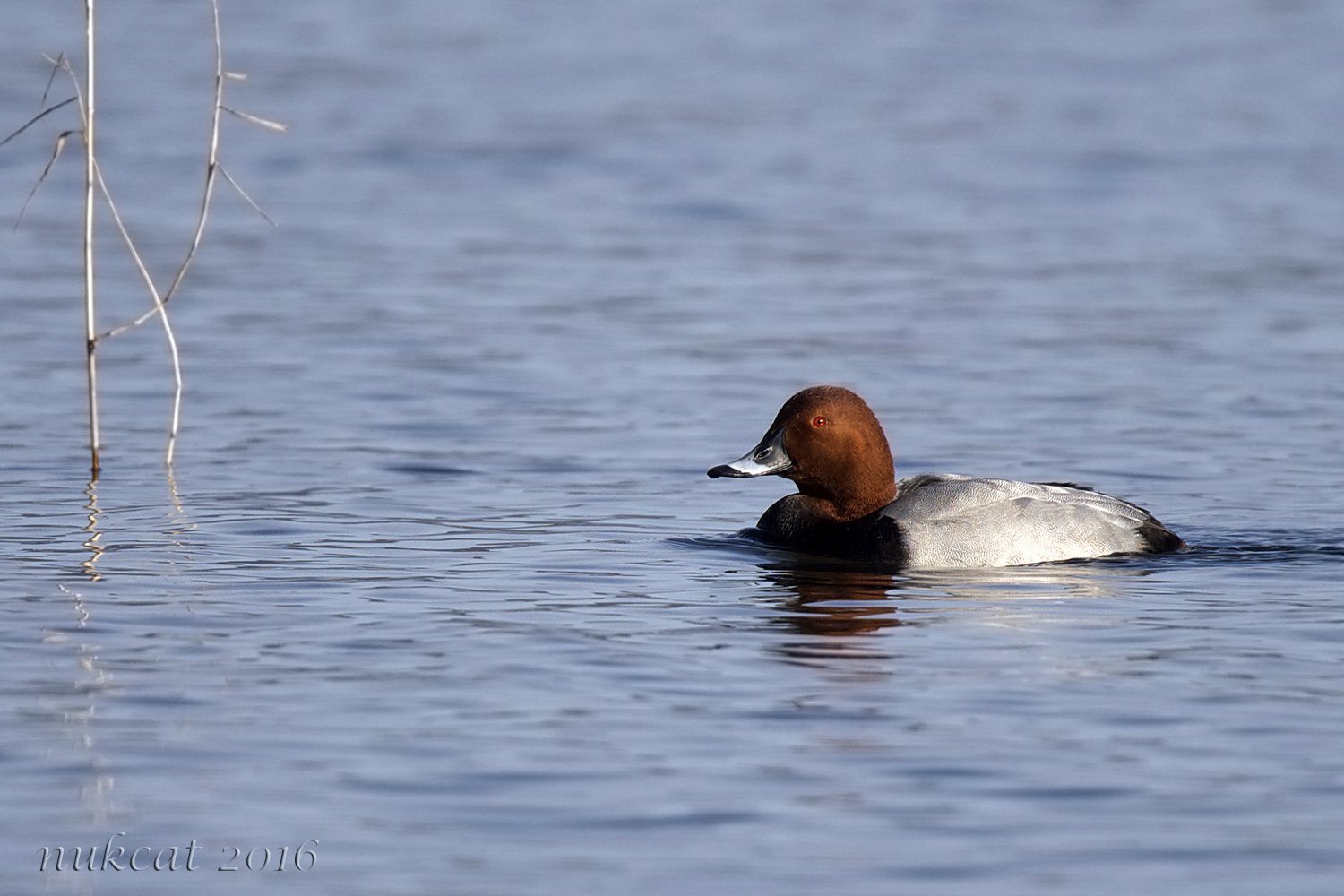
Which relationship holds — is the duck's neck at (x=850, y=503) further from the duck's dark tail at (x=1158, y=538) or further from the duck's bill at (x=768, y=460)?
the duck's dark tail at (x=1158, y=538)

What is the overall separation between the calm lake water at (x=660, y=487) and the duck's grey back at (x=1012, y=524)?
0.20m

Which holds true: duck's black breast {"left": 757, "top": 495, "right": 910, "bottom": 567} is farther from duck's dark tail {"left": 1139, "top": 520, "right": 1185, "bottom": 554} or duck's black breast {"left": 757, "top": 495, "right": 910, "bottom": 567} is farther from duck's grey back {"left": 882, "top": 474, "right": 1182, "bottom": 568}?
duck's dark tail {"left": 1139, "top": 520, "right": 1185, "bottom": 554}

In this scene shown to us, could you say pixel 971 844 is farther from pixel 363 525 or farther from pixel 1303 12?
pixel 1303 12

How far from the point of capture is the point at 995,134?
74.3 feet

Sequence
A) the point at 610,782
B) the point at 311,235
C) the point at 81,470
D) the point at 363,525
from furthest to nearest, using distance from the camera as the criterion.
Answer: the point at 311,235
the point at 81,470
the point at 363,525
the point at 610,782

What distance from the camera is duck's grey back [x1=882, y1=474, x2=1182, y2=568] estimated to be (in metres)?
8.98

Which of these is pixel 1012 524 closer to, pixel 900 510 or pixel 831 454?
pixel 900 510

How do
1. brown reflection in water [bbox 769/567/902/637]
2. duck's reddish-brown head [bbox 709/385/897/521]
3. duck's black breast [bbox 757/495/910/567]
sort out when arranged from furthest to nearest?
duck's reddish-brown head [bbox 709/385/897/521] → duck's black breast [bbox 757/495/910/567] → brown reflection in water [bbox 769/567/902/637]

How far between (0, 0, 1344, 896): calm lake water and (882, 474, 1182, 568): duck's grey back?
0.20 m

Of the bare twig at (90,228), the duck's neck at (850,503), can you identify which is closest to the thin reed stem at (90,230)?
the bare twig at (90,228)

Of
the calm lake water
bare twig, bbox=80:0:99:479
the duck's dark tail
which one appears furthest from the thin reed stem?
the duck's dark tail

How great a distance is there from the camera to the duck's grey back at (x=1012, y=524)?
8977mm

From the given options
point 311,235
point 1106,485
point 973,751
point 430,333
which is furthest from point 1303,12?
point 973,751

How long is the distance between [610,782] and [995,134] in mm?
17511
